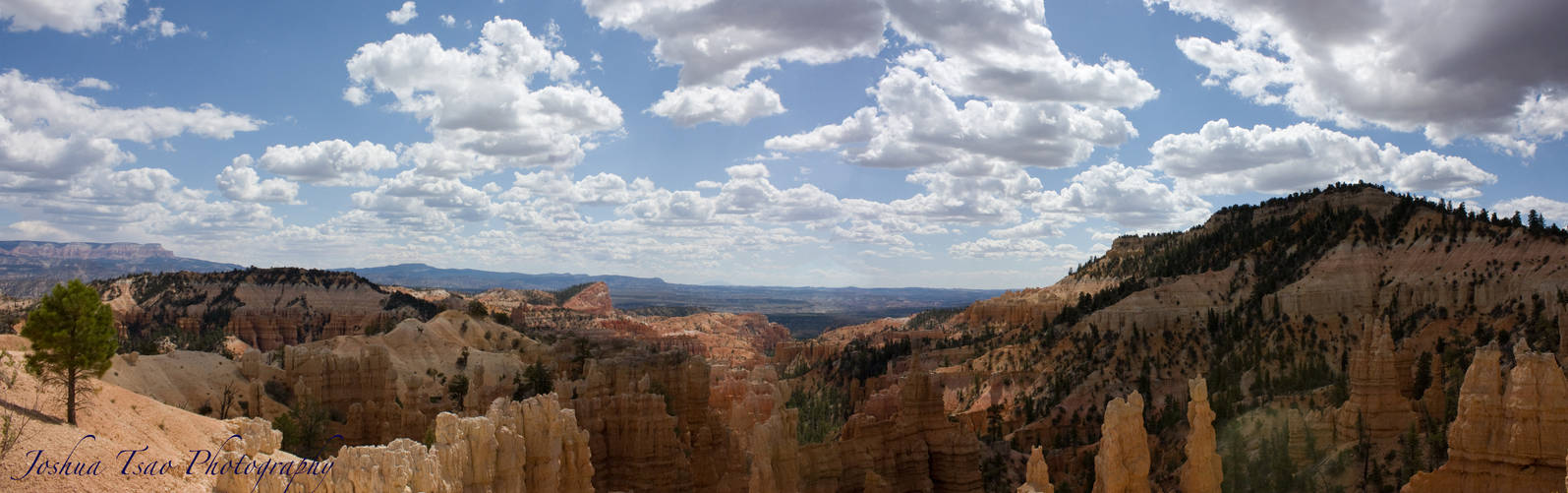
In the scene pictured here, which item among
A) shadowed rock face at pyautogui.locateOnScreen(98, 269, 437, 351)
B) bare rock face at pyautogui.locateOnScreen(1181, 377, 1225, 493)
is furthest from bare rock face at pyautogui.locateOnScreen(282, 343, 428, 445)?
shadowed rock face at pyautogui.locateOnScreen(98, 269, 437, 351)

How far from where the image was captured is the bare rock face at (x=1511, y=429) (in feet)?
72.5

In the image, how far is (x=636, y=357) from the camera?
142ft

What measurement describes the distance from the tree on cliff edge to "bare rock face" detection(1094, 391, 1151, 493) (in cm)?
2379

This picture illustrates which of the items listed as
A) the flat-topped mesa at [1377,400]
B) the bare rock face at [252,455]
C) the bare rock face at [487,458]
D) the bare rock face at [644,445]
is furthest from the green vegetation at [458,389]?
the flat-topped mesa at [1377,400]

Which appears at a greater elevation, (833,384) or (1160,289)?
(1160,289)

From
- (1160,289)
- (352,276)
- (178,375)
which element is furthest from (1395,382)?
(352,276)

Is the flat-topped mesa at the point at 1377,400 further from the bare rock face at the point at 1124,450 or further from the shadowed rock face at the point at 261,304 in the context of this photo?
the shadowed rock face at the point at 261,304

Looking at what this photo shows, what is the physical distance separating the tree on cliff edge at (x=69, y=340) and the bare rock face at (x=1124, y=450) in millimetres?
23787

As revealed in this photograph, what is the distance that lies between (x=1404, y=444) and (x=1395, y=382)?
3552mm

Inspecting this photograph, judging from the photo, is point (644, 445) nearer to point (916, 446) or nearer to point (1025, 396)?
point (916, 446)

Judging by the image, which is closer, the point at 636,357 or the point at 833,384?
the point at 636,357

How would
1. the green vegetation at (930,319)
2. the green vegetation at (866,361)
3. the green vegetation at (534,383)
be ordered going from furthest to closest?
1. the green vegetation at (930,319)
2. the green vegetation at (866,361)
3. the green vegetation at (534,383)

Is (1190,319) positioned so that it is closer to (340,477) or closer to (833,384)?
(833,384)

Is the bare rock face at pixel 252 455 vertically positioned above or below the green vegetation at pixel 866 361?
above
